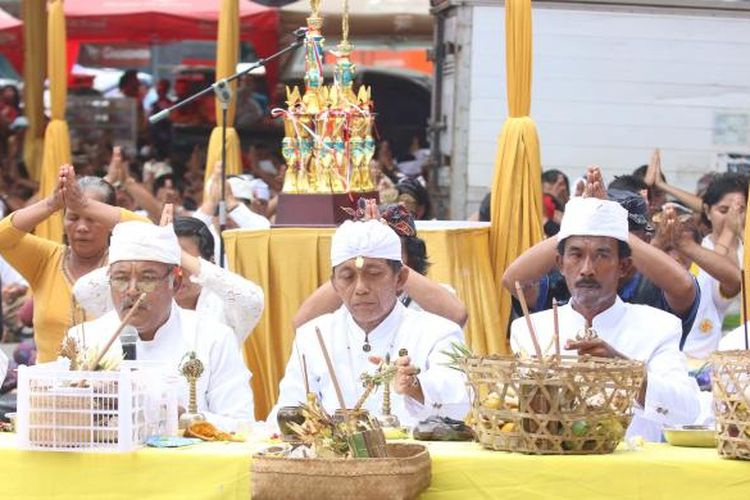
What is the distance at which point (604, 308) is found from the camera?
6.00 m

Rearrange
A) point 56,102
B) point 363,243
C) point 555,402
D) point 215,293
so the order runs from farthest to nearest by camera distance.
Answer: point 56,102
point 215,293
point 363,243
point 555,402

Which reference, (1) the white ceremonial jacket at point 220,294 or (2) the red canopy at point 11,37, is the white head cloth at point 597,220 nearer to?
(1) the white ceremonial jacket at point 220,294

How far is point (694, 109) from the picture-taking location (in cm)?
1222

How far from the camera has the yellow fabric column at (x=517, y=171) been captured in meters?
9.21

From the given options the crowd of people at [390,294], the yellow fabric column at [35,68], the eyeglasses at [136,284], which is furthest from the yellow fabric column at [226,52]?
the eyeglasses at [136,284]

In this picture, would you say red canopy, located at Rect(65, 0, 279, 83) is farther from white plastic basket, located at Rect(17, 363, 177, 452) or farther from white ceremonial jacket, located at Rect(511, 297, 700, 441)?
white plastic basket, located at Rect(17, 363, 177, 452)

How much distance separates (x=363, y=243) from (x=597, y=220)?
0.79 meters

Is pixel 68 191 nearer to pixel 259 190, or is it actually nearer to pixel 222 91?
pixel 222 91

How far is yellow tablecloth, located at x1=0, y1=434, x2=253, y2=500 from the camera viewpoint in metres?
4.98

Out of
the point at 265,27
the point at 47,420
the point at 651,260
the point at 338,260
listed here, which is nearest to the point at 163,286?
the point at 338,260

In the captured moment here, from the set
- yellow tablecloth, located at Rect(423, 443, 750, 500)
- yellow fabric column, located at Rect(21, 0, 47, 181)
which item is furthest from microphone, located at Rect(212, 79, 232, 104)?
yellow fabric column, located at Rect(21, 0, 47, 181)

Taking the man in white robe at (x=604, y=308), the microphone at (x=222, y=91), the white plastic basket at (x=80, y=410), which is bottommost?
the white plastic basket at (x=80, y=410)

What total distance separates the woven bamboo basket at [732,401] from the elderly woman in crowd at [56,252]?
3217mm

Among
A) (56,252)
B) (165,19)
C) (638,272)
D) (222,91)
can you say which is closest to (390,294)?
(638,272)
